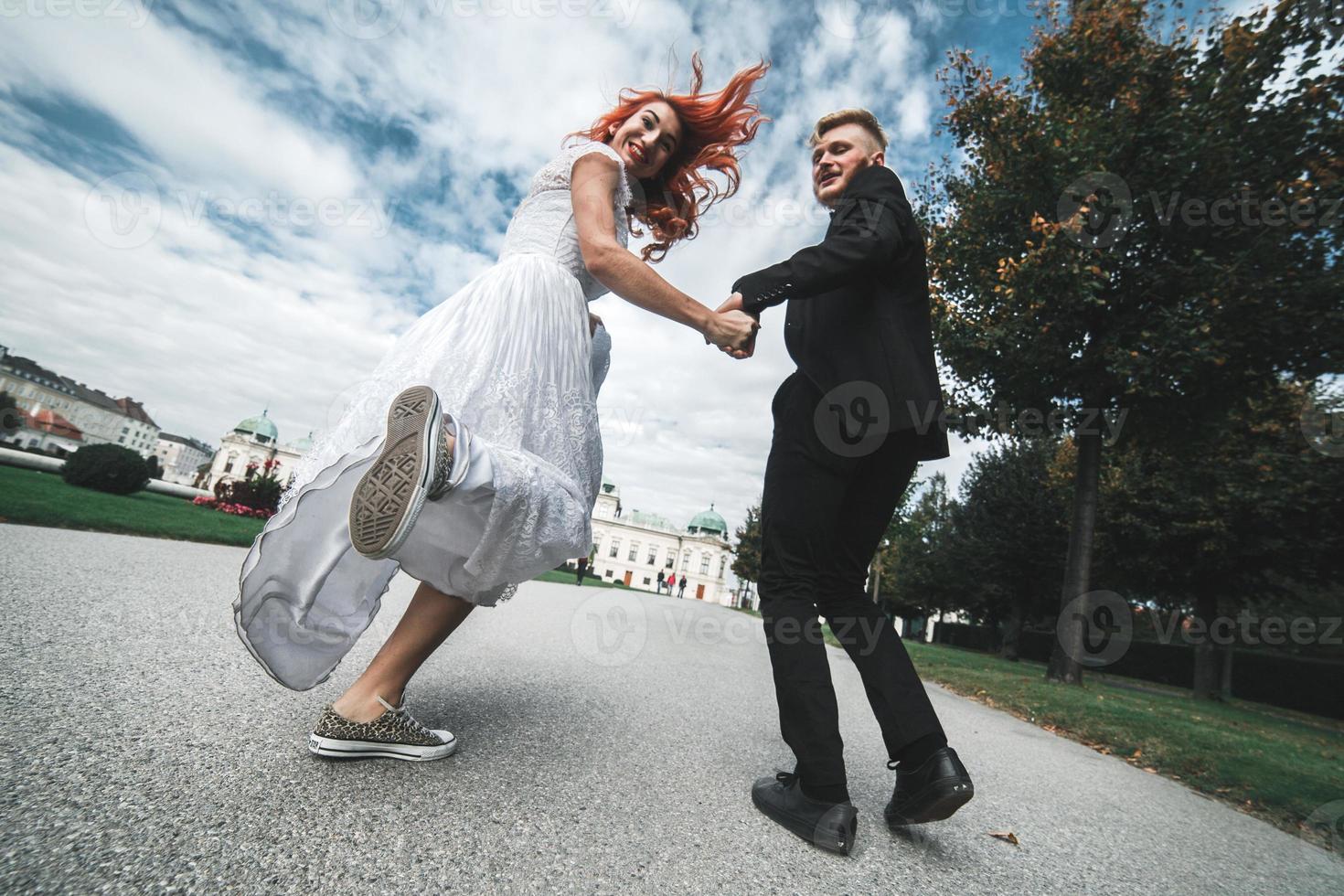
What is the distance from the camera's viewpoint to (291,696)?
1943 millimetres

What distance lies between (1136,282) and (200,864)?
38.3 feet

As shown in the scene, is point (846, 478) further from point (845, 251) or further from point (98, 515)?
point (98, 515)

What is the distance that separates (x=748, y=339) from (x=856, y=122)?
1055 millimetres

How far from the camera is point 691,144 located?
2402 millimetres

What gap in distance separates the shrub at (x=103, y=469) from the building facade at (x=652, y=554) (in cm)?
6619

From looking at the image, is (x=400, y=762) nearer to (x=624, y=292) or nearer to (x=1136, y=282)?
(x=624, y=292)

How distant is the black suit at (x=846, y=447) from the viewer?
1.69 meters

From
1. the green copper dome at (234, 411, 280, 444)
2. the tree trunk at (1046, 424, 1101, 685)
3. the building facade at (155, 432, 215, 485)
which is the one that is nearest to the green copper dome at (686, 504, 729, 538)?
the green copper dome at (234, 411, 280, 444)

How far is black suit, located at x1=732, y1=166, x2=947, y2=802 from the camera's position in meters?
1.69

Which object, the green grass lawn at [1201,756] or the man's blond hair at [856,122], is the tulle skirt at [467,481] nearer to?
the man's blond hair at [856,122]

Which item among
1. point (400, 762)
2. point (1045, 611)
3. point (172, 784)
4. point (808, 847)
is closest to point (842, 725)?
point (808, 847)

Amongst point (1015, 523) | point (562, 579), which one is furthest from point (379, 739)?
point (562, 579)

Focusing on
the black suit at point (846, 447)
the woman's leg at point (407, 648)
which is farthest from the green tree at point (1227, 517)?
the woman's leg at point (407, 648)

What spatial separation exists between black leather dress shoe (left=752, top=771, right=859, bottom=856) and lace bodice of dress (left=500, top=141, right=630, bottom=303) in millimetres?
1705
